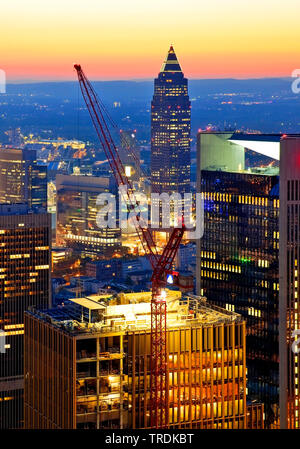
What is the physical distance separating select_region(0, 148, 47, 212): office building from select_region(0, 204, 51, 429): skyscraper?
2991 inches

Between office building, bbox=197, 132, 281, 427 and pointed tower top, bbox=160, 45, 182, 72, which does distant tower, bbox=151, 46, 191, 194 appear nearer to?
pointed tower top, bbox=160, 45, 182, 72

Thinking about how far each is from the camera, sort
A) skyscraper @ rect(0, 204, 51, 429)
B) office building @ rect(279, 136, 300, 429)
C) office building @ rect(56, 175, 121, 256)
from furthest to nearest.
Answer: office building @ rect(56, 175, 121, 256), skyscraper @ rect(0, 204, 51, 429), office building @ rect(279, 136, 300, 429)

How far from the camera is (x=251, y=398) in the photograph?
222ft

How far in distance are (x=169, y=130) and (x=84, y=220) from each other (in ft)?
74.8

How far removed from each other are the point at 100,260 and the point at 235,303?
97833 mm

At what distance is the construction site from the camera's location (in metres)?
49.2

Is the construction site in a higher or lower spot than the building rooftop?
lower

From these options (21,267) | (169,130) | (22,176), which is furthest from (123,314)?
(169,130)

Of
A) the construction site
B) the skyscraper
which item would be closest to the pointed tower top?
the skyscraper

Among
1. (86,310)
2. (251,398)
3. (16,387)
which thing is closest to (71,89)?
(16,387)

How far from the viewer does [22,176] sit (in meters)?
183

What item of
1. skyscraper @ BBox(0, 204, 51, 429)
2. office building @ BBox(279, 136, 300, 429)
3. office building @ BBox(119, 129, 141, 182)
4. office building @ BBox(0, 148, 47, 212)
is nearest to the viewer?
office building @ BBox(279, 136, 300, 429)
